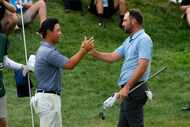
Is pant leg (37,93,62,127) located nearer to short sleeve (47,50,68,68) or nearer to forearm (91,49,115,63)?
short sleeve (47,50,68,68)

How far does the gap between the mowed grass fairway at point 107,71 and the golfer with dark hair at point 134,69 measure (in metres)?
2.14

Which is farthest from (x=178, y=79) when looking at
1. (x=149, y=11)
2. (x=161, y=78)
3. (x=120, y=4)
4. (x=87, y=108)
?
(x=149, y=11)

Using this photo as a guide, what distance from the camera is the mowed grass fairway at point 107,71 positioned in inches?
387

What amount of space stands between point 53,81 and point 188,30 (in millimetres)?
8138

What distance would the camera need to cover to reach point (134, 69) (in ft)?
23.9

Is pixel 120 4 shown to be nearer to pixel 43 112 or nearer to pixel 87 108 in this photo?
pixel 87 108

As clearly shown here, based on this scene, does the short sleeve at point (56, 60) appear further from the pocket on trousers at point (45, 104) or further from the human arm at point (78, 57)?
the pocket on trousers at point (45, 104)

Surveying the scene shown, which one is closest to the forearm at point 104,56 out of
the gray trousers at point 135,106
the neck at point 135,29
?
the neck at point 135,29

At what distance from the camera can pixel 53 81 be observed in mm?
7148

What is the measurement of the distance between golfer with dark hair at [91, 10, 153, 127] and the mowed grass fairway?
7.00 feet

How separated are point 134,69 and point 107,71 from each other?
4693 millimetres

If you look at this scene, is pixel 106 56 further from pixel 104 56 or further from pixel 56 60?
pixel 56 60

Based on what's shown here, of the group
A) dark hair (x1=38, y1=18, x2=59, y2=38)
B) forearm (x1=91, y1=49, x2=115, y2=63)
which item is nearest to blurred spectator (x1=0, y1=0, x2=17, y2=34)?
forearm (x1=91, y1=49, x2=115, y2=63)

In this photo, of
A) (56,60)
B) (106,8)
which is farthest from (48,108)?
(106,8)
